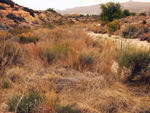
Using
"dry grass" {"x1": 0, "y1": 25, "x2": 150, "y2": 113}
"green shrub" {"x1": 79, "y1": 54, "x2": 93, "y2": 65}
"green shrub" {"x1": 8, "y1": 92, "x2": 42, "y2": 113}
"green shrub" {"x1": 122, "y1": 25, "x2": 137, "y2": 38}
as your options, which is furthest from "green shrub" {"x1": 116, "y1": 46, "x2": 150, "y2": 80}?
"green shrub" {"x1": 122, "y1": 25, "x2": 137, "y2": 38}

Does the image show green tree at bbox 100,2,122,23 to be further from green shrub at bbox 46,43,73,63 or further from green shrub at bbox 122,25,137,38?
green shrub at bbox 46,43,73,63

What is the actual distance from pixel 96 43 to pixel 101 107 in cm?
459

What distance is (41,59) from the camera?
170 inches

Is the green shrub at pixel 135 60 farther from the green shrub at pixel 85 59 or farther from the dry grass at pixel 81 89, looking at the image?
the green shrub at pixel 85 59

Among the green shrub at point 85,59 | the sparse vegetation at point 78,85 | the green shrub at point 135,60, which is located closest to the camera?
the sparse vegetation at point 78,85

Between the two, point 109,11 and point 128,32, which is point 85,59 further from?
point 109,11

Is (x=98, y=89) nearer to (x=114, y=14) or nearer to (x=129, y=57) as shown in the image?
(x=129, y=57)

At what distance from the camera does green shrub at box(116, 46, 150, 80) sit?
2994 mm

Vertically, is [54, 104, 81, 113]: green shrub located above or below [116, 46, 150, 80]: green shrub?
below

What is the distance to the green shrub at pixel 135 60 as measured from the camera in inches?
118

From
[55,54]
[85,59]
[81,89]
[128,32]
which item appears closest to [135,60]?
[85,59]

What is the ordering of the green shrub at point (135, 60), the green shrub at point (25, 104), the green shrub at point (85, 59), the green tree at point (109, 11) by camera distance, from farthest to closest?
the green tree at point (109, 11) → the green shrub at point (85, 59) → the green shrub at point (135, 60) → the green shrub at point (25, 104)

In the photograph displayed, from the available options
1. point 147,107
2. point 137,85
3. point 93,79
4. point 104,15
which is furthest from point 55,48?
point 104,15

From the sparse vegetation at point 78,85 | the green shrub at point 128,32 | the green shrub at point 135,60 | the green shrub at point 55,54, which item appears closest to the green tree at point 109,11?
the green shrub at point 128,32
